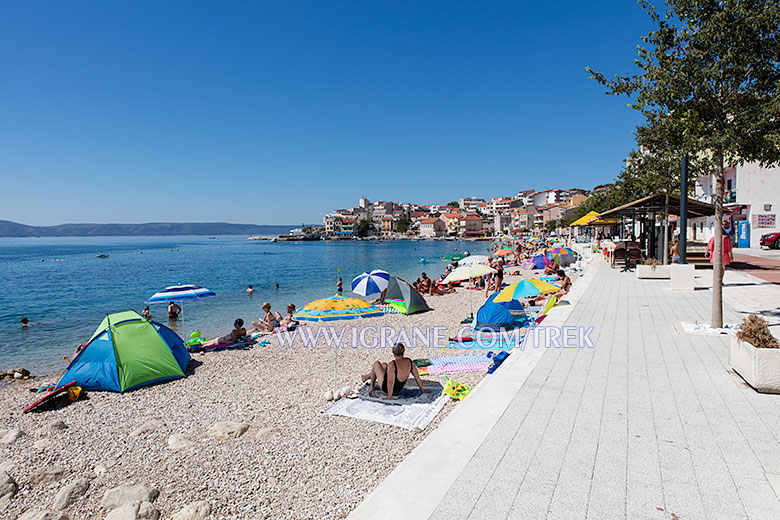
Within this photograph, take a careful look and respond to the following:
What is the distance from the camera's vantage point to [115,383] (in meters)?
8.59

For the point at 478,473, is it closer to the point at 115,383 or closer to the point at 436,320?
the point at 115,383

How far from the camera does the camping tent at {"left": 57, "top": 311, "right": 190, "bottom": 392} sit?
866 cm

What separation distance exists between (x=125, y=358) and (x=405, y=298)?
10.1 metres

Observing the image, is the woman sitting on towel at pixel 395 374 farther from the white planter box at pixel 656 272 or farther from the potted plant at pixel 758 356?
the white planter box at pixel 656 272

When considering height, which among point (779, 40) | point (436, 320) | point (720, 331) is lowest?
point (436, 320)

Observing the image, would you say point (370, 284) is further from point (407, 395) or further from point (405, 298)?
point (407, 395)

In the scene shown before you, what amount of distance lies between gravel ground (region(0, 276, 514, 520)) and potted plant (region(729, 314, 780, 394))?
12.5 ft

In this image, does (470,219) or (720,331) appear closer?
(720,331)

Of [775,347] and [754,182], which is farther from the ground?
[754,182]

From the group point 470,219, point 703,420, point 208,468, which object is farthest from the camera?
point 470,219

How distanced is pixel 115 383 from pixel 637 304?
12.6 m

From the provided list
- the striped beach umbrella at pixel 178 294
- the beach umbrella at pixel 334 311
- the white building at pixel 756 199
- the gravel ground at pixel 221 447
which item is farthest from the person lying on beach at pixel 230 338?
the white building at pixel 756 199

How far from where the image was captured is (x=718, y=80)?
7566 millimetres

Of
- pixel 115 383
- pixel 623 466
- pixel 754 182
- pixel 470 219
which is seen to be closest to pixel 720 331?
pixel 623 466
